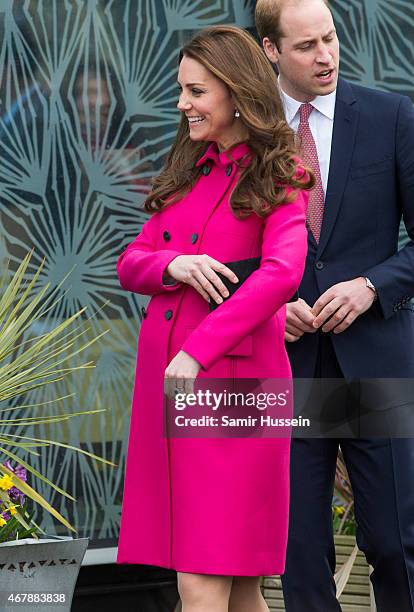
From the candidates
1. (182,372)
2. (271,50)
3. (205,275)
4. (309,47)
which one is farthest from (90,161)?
(182,372)

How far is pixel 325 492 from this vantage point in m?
3.64

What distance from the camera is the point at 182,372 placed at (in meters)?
2.89

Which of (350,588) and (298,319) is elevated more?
(298,319)

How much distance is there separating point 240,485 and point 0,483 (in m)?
0.74

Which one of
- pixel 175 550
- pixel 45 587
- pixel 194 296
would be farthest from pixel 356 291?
pixel 45 587

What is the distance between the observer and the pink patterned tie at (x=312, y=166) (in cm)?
357

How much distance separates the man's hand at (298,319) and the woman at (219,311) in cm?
32

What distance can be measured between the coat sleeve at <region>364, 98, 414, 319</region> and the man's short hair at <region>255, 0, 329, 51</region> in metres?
0.41

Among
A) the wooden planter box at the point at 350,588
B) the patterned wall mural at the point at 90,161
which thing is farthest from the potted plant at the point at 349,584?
the patterned wall mural at the point at 90,161

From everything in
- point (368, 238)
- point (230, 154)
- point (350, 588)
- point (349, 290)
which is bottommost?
point (350, 588)

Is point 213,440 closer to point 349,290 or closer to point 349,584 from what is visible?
point 349,290

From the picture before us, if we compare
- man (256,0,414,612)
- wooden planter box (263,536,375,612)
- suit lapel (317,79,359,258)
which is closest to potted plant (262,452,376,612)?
wooden planter box (263,536,375,612)

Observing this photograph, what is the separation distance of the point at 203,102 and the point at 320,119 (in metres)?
0.66

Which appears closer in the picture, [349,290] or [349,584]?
[349,290]
